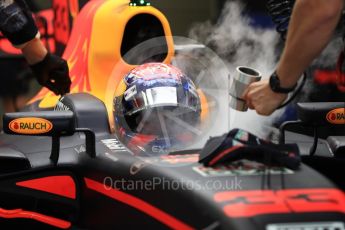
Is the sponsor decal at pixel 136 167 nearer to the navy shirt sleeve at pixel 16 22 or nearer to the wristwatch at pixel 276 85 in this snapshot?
the wristwatch at pixel 276 85

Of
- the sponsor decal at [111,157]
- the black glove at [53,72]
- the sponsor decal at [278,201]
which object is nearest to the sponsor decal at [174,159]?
the sponsor decal at [111,157]

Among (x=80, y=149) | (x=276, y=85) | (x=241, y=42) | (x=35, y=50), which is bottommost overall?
(x=241, y=42)

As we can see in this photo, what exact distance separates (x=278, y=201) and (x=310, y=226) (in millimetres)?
100

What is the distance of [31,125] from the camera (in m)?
2.04

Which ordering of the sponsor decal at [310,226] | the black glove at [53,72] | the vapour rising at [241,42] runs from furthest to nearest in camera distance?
1. the vapour rising at [241,42]
2. the black glove at [53,72]
3. the sponsor decal at [310,226]

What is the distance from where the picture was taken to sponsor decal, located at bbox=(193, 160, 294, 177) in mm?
1678

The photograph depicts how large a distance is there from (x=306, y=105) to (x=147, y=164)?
67 cm

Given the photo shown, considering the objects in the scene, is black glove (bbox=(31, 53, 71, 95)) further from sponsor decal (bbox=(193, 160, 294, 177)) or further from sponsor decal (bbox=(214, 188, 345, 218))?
sponsor decal (bbox=(214, 188, 345, 218))

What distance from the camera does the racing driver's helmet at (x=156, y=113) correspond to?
1.99 metres

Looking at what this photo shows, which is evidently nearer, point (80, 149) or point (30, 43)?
point (80, 149)

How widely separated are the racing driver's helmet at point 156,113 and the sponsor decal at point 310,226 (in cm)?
61

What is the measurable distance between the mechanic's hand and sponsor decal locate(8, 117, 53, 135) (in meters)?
0.66

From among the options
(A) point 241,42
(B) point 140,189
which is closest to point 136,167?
(B) point 140,189

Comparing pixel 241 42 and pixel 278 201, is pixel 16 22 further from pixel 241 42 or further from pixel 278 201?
pixel 241 42
